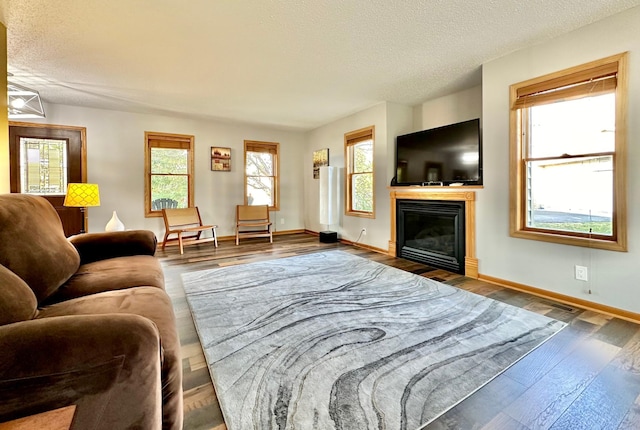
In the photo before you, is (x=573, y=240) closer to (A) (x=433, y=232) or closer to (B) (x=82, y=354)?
(A) (x=433, y=232)

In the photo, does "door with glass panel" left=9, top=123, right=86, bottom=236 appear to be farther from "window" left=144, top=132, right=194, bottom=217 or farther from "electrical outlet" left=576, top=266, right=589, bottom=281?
"electrical outlet" left=576, top=266, right=589, bottom=281

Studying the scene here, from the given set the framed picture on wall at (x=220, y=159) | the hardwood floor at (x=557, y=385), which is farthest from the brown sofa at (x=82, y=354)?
Result: the framed picture on wall at (x=220, y=159)

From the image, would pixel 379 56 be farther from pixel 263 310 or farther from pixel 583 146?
pixel 263 310

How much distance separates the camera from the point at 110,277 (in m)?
1.71

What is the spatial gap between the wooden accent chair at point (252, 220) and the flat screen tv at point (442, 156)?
2.67 metres

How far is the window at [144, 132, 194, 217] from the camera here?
511cm

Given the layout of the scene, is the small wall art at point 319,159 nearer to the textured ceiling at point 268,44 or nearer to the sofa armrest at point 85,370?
the textured ceiling at point 268,44

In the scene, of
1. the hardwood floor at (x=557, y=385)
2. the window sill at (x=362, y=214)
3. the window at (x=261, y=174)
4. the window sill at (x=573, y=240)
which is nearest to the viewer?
the hardwood floor at (x=557, y=385)

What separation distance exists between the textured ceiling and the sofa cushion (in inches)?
73.2

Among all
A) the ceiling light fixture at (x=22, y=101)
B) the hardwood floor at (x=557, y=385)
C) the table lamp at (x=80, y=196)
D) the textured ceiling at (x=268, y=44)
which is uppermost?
the textured ceiling at (x=268, y=44)

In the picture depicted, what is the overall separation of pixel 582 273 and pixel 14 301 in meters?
3.56

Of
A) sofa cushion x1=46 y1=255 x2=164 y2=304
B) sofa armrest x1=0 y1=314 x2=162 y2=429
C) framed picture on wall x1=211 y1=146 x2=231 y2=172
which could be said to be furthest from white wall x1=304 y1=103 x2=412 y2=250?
sofa armrest x1=0 y1=314 x2=162 y2=429

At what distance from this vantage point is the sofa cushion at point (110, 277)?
153cm

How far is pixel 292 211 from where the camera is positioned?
21.8ft
